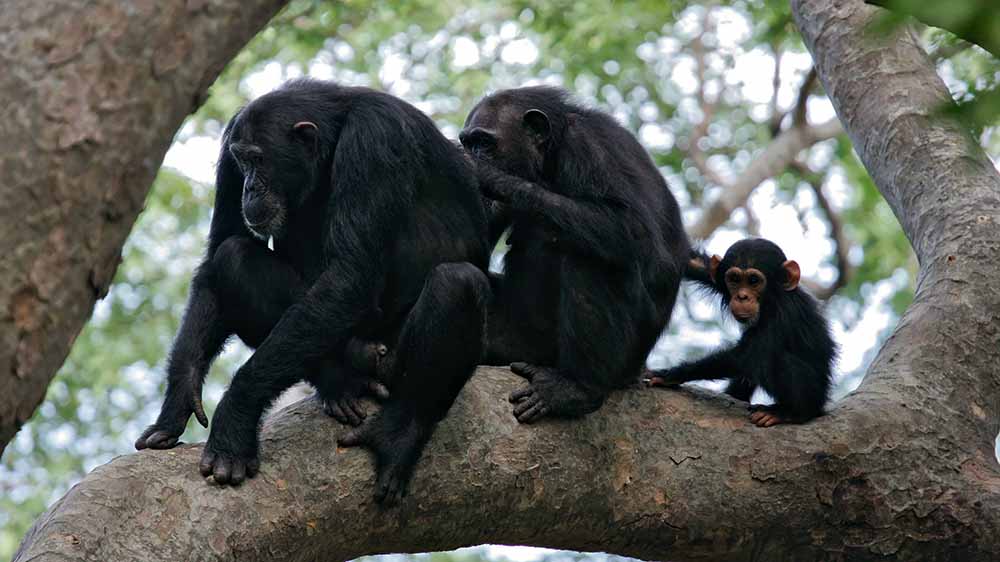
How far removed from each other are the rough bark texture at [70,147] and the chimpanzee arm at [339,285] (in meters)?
2.19

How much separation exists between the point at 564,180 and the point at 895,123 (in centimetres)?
265

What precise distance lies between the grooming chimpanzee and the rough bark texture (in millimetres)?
3717

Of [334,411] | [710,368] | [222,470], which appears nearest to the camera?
[222,470]

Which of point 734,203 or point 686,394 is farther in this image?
point 734,203

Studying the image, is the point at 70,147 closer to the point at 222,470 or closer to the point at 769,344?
the point at 222,470

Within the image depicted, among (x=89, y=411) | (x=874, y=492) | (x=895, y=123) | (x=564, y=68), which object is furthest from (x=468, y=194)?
(x=89, y=411)

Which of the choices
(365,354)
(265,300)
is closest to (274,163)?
(265,300)

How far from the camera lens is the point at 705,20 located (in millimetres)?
15281

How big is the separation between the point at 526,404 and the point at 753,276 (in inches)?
66.6

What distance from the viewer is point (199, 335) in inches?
204

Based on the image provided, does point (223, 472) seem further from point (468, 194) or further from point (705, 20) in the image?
point (705, 20)

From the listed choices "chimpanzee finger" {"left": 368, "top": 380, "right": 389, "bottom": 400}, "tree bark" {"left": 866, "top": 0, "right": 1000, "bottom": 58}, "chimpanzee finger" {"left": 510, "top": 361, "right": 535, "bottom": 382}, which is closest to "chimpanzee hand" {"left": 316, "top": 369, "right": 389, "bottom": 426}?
"chimpanzee finger" {"left": 368, "top": 380, "right": 389, "bottom": 400}

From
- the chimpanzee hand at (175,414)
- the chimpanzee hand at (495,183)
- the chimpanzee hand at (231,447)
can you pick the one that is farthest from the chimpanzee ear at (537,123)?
the chimpanzee hand at (231,447)

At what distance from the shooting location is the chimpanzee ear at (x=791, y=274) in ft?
20.2
